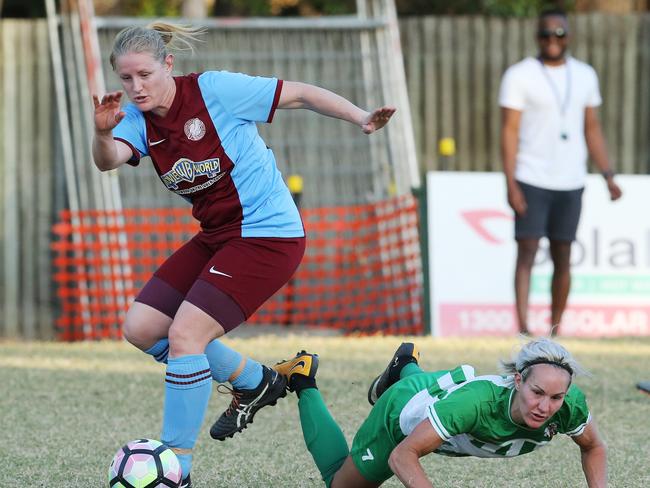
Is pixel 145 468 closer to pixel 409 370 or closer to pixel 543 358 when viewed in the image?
pixel 409 370

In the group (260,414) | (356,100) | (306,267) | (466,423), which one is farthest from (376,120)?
(356,100)

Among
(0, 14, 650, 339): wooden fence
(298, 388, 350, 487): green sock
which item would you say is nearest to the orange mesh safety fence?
(0, 14, 650, 339): wooden fence

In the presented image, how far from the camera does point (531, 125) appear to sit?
905 centimetres

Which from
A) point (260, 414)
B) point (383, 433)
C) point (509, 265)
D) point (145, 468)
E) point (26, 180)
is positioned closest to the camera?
point (145, 468)

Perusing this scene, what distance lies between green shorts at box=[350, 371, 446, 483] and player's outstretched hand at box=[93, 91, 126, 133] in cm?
144

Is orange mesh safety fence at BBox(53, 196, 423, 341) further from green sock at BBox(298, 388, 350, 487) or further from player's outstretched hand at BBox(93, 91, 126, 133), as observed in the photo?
player's outstretched hand at BBox(93, 91, 126, 133)

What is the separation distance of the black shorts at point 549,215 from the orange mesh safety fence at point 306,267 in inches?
64.8

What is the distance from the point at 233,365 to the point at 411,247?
18.3 feet

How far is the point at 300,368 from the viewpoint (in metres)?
5.30

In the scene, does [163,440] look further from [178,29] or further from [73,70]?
[73,70]

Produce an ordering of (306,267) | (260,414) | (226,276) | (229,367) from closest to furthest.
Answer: (226,276) → (229,367) → (260,414) → (306,267)

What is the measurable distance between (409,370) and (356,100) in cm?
703

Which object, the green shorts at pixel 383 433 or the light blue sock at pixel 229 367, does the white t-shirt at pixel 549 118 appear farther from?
the green shorts at pixel 383 433

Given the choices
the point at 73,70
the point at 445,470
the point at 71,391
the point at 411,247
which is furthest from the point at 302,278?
the point at 445,470
